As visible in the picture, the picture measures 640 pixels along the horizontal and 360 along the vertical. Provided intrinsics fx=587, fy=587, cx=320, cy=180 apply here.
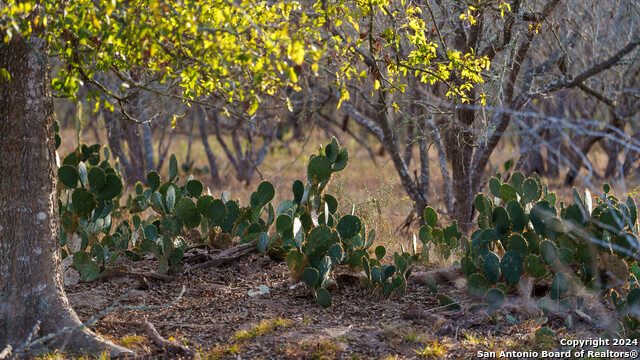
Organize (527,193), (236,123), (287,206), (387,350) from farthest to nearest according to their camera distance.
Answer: (236,123)
(287,206)
(527,193)
(387,350)

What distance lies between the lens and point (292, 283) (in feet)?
13.5

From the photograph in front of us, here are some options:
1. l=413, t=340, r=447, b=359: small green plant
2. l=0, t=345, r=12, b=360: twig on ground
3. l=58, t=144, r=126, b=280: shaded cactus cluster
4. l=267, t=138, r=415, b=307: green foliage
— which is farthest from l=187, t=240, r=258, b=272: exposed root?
l=413, t=340, r=447, b=359: small green plant

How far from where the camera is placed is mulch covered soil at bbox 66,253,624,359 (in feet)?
10.6

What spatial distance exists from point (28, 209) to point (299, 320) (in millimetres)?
1665

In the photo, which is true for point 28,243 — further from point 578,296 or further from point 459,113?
point 459,113

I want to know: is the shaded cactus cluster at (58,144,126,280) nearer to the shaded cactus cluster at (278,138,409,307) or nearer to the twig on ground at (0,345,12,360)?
the twig on ground at (0,345,12,360)

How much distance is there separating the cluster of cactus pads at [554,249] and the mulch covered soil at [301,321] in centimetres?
17

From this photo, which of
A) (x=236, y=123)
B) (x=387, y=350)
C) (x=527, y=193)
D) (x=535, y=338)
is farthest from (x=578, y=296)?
(x=236, y=123)

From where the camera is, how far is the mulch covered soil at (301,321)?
3.22 metres

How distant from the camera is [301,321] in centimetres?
358

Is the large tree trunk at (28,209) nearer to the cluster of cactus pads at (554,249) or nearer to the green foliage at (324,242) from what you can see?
the green foliage at (324,242)

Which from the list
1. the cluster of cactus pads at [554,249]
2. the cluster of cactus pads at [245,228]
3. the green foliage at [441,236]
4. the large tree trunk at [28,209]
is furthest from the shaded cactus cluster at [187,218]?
the cluster of cactus pads at [554,249]

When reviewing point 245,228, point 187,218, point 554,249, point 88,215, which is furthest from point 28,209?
point 554,249

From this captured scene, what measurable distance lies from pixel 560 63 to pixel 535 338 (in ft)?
14.2
